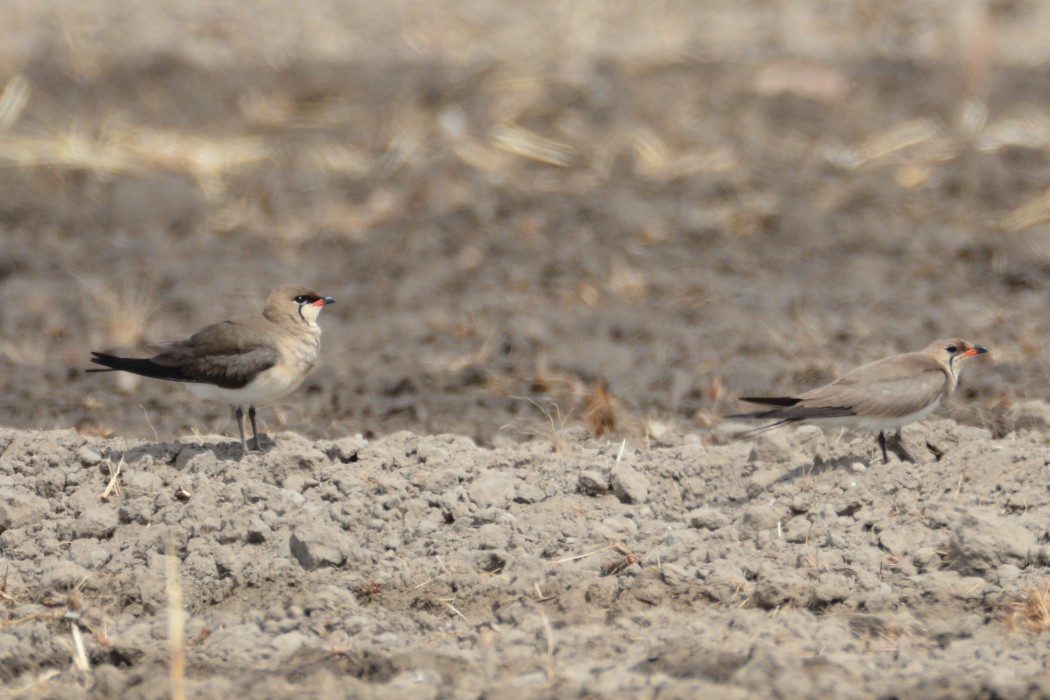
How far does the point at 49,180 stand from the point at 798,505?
8503 millimetres

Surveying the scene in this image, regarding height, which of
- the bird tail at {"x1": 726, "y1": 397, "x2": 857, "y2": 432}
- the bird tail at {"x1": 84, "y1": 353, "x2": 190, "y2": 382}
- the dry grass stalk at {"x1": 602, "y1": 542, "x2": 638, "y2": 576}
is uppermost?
the bird tail at {"x1": 84, "y1": 353, "x2": 190, "y2": 382}

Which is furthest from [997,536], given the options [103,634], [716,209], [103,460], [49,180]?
[49,180]

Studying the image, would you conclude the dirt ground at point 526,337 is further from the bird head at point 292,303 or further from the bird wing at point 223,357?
the bird head at point 292,303

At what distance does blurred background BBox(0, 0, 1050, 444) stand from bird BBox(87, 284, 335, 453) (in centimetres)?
140

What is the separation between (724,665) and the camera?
16.0 ft

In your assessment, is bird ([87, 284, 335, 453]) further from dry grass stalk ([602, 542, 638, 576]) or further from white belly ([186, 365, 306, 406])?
dry grass stalk ([602, 542, 638, 576])

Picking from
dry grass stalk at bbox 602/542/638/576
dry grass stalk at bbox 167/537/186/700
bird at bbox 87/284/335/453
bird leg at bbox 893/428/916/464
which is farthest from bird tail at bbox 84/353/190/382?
bird leg at bbox 893/428/916/464

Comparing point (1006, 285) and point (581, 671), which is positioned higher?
point (1006, 285)

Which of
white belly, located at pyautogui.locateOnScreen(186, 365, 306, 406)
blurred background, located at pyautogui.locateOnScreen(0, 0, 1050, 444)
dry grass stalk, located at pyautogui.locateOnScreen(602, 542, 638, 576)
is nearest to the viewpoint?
dry grass stalk, located at pyautogui.locateOnScreen(602, 542, 638, 576)

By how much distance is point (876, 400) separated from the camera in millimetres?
6461

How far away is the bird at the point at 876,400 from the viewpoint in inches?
253

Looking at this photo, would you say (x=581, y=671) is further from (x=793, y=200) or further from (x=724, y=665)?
(x=793, y=200)

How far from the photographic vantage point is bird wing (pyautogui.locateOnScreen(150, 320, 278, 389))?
6.70 meters

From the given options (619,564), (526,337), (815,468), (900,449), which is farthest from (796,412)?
(526,337)
